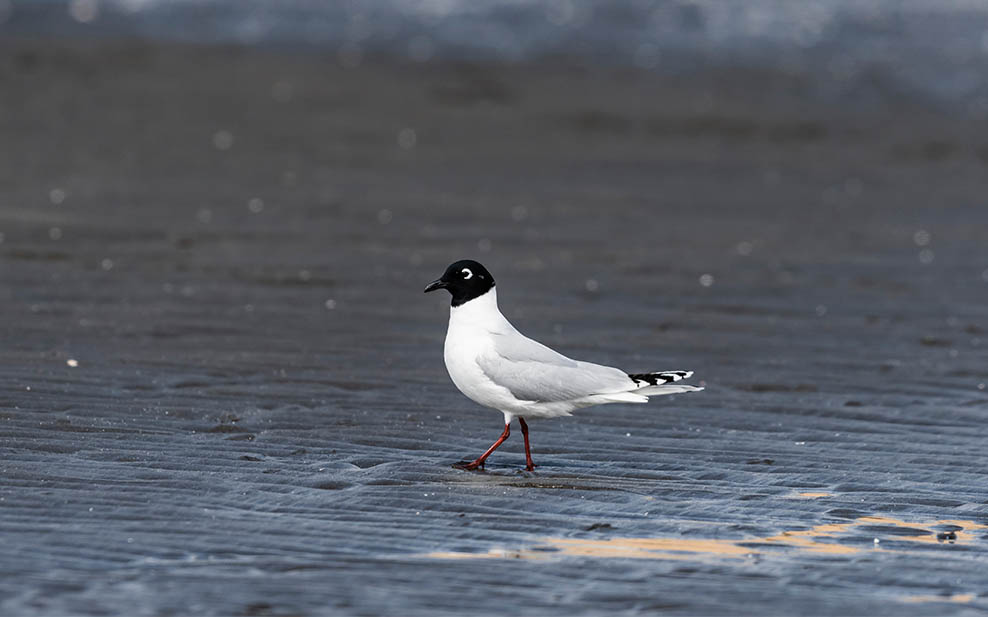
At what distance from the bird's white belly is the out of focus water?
13285mm

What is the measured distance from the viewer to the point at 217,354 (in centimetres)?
949

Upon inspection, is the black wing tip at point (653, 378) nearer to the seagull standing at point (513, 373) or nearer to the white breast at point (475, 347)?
the seagull standing at point (513, 373)

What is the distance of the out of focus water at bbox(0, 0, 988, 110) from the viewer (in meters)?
20.8

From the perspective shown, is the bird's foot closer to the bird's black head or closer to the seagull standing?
the seagull standing

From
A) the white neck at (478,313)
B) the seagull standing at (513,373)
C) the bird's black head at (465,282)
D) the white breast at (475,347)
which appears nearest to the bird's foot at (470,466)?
the seagull standing at (513,373)

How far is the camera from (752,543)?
6246 mm

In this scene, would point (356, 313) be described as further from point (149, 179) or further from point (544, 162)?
point (544, 162)

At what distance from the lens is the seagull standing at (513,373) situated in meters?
7.32

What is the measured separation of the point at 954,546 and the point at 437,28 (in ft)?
55.6

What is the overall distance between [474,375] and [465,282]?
488mm

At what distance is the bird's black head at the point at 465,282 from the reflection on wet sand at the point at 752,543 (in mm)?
1698

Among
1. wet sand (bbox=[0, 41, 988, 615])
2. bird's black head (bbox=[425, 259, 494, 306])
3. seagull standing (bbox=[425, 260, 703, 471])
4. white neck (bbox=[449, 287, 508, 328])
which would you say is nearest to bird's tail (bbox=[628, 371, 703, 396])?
seagull standing (bbox=[425, 260, 703, 471])

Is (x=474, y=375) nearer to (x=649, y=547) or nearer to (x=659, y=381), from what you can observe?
(x=659, y=381)

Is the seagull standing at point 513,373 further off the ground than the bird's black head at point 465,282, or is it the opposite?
the bird's black head at point 465,282
